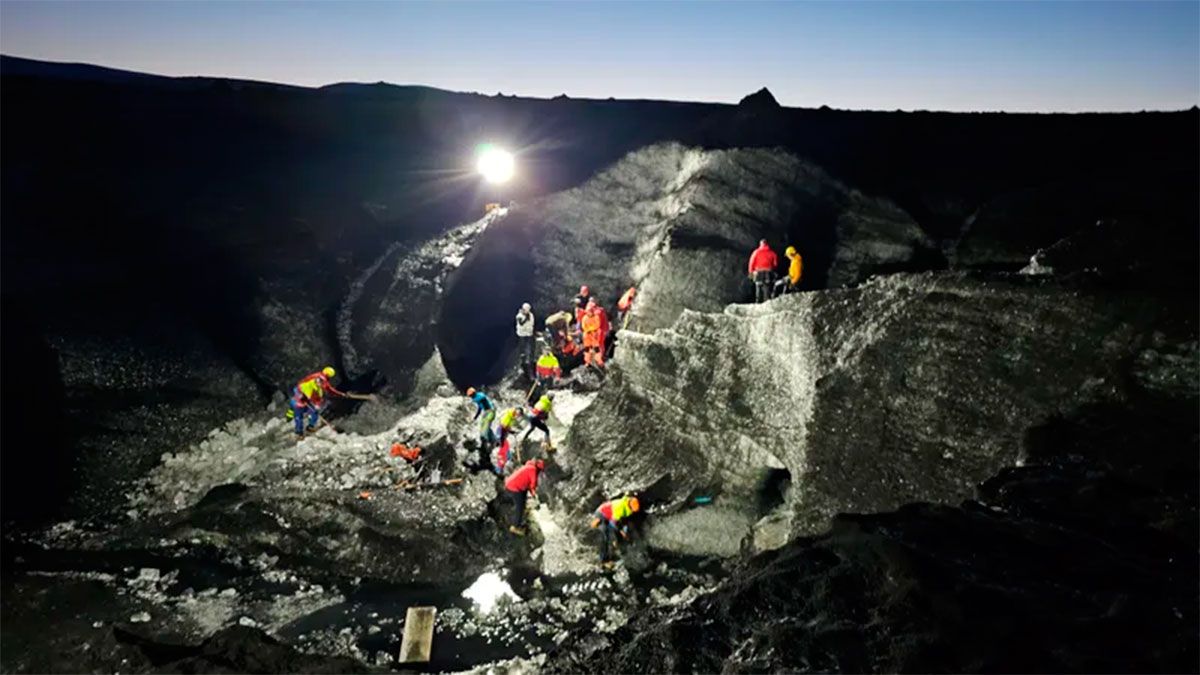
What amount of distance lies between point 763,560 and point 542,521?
795 centimetres

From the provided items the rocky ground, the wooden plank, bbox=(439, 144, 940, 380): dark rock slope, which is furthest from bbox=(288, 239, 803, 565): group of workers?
the wooden plank

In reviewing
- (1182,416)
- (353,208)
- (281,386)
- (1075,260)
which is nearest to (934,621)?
(1182,416)

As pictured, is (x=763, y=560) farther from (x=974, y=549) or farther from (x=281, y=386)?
(x=281, y=386)

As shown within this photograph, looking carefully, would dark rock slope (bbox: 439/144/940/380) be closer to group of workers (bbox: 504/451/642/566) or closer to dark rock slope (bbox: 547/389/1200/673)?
group of workers (bbox: 504/451/642/566)

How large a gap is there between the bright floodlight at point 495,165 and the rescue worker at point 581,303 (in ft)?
18.4

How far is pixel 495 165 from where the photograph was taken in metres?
22.0

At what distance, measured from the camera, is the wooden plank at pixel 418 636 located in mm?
9461

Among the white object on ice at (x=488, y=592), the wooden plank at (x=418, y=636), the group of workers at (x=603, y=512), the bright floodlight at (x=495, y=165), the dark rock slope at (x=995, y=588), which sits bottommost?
the white object on ice at (x=488, y=592)

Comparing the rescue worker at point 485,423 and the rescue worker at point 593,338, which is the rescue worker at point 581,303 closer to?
the rescue worker at point 593,338

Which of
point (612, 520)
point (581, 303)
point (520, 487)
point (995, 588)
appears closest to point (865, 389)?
point (995, 588)

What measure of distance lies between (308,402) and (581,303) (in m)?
7.42

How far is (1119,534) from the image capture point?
5508mm

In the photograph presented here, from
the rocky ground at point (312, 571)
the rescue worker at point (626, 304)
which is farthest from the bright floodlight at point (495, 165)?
the rocky ground at point (312, 571)

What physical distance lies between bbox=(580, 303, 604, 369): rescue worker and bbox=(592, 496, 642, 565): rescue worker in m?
6.10
